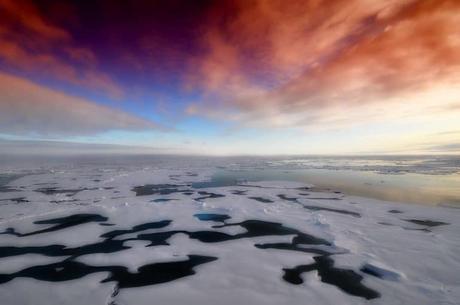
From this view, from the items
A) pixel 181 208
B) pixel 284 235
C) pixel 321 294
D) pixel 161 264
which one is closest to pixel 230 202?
pixel 181 208

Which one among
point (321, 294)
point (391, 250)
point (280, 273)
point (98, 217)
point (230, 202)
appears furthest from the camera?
point (230, 202)

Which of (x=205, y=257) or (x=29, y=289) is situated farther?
(x=205, y=257)

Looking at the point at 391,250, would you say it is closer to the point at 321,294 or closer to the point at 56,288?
the point at 321,294

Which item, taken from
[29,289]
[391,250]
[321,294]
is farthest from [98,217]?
[391,250]

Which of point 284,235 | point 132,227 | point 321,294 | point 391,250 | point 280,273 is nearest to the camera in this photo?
point 321,294

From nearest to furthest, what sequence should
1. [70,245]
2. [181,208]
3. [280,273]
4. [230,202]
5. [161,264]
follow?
1. [280,273]
2. [161,264]
3. [70,245]
4. [181,208]
5. [230,202]

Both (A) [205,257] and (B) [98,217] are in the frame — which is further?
(B) [98,217]
